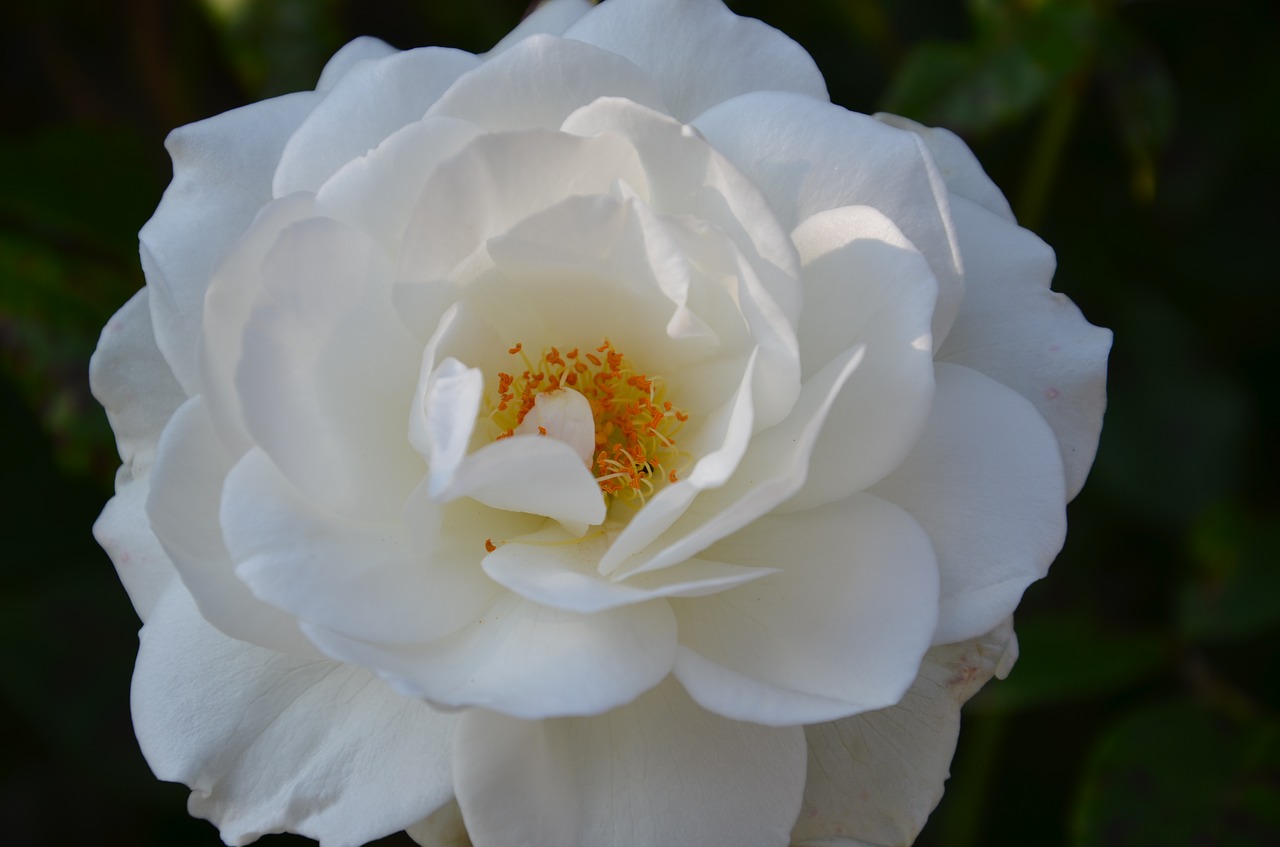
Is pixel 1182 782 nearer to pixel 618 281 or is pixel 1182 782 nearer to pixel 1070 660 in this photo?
pixel 1070 660

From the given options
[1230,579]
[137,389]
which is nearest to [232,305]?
[137,389]

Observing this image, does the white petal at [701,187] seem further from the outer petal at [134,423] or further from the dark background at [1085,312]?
the dark background at [1085,312]

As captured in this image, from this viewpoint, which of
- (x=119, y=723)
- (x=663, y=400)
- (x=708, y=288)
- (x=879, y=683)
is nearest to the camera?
(x=879, y=683)

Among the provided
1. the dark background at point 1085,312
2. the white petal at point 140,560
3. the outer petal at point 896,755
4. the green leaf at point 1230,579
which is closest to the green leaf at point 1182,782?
the dark background at point 1085,312

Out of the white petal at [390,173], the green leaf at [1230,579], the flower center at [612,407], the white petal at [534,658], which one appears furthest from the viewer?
the green leaf at [1230,579]

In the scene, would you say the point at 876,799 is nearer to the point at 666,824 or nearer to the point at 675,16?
the point at 666,824

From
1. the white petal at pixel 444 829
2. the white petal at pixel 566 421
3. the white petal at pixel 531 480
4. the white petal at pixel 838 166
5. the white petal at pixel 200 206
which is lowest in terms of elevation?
the white petal at pixel 444 829

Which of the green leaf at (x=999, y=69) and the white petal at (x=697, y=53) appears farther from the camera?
the green leaf at (x=999, y=69)

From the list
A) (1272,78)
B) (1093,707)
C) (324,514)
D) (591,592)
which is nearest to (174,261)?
(324,514)
